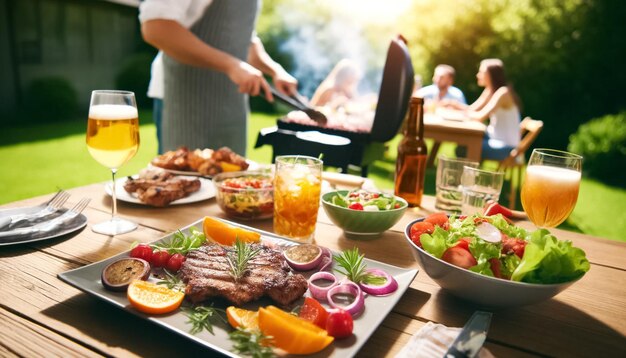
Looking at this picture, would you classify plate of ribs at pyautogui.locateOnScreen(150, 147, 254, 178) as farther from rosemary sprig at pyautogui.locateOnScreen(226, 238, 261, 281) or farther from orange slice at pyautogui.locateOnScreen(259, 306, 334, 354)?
orange slice at pyautogui.locateOnScreen(259, 306, 334, 354)

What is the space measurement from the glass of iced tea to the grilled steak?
0.36 metres

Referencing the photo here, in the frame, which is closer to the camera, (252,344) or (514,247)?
(252,344)

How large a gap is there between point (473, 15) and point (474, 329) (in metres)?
11.5

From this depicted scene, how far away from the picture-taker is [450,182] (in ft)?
6.40

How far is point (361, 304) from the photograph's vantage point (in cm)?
103

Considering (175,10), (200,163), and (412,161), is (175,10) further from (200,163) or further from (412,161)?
(412,161)

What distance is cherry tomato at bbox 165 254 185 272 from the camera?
117cm

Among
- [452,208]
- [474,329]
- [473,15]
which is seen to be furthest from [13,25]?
[474,329]

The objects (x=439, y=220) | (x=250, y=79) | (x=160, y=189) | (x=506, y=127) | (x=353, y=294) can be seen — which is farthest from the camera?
(x=506, y=127)

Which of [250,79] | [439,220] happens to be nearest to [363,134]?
[250,79]

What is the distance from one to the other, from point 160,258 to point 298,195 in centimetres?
49

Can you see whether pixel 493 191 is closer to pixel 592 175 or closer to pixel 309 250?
pixel 309 250

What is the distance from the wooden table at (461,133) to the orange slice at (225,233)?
4995 mm

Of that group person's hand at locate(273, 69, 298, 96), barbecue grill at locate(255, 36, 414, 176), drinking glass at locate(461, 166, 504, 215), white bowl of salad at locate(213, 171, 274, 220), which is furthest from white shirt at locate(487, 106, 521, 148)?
white bowl of salad at locate(213, 171, 274, 220)
